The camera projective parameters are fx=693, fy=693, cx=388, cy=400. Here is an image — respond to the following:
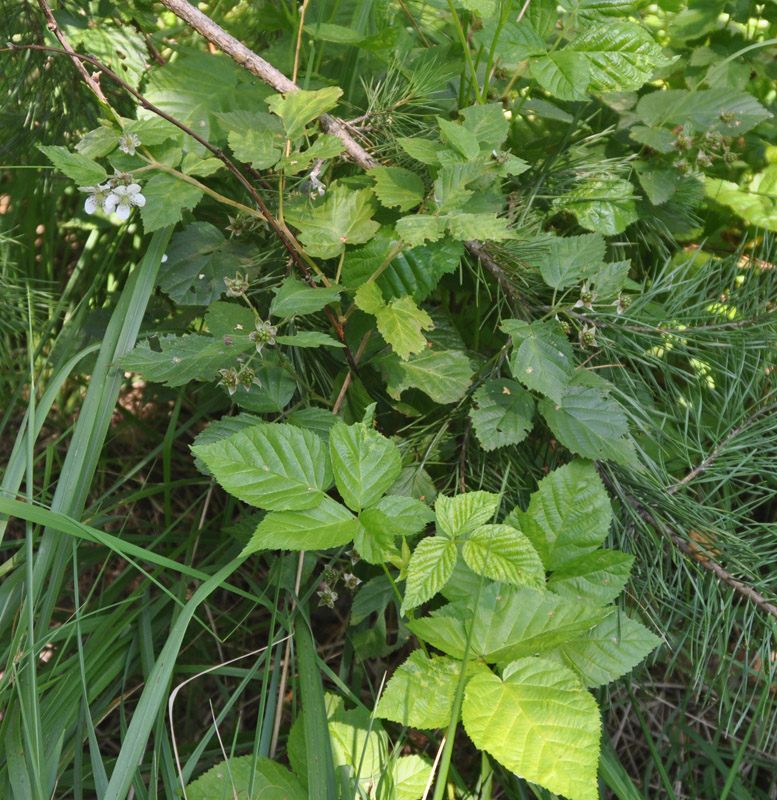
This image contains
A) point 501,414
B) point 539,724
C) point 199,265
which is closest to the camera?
point 539,724

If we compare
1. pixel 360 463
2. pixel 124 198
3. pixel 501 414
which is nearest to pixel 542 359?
pixel 501 414

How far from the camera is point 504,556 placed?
3.00 feet

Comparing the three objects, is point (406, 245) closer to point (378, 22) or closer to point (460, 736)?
point (378, 22)

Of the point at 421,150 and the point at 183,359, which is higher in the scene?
the point at 421,150

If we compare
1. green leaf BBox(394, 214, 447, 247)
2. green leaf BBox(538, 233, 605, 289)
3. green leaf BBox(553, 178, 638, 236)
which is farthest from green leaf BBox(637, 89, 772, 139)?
green leaf BBox(394, 214, 447, 247)

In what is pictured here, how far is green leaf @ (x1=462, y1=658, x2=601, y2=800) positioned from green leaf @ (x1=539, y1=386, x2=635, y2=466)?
0.32m

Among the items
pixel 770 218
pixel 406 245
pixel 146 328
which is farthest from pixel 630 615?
pixel 146 328

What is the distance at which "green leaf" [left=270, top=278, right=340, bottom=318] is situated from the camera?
3.27 ft

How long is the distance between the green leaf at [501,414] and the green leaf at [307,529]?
259mm

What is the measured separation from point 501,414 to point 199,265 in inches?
23.2

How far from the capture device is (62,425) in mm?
1656

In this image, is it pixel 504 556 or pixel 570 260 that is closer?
pixel 504 556

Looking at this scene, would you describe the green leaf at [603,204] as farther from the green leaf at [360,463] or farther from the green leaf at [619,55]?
the green leaf at [360,463]

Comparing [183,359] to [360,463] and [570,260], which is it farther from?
[570,260]
